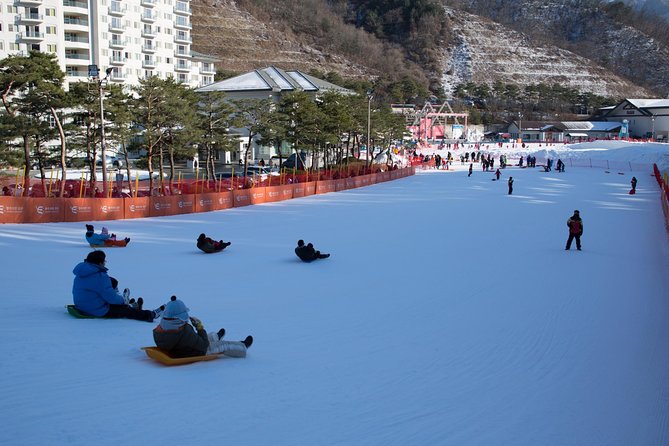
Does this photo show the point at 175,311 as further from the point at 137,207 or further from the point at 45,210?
the point at 137,207

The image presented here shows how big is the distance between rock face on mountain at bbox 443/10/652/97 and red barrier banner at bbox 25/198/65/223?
385 feet

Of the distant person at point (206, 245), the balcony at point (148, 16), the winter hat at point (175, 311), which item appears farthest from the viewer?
the balcony at point (148, 16)

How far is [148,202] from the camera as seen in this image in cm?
2278

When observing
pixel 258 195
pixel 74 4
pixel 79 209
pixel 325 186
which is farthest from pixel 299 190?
pixel 74 4

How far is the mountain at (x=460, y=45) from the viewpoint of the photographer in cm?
12206

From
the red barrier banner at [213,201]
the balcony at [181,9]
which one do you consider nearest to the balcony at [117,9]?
the balcony at [181,9]

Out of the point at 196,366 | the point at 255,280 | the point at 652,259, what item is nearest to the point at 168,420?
the point at 196,366

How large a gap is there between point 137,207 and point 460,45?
13298 cm

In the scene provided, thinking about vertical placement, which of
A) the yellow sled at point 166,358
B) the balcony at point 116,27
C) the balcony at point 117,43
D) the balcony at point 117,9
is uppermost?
the balcony at point 117,9

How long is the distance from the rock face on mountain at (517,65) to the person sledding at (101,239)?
397 ft

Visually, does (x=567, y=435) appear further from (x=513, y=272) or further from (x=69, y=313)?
(x=513, y=272)

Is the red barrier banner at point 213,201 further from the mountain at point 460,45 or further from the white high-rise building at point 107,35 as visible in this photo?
the mountain at point 460,45

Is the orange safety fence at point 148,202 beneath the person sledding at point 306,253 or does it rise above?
above

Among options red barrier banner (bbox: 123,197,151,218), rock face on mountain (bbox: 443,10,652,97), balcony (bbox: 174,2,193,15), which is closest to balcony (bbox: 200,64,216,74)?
balcony (bbox: 174,2,193,15)
